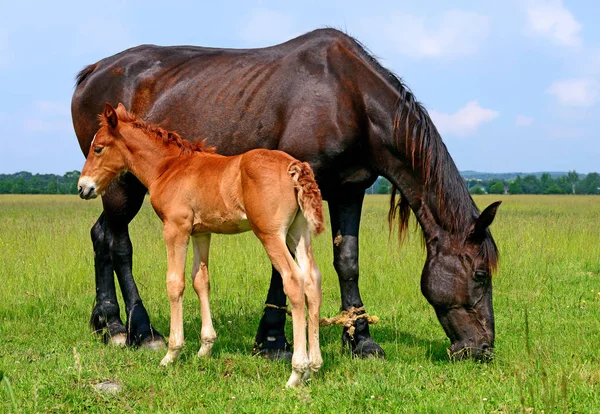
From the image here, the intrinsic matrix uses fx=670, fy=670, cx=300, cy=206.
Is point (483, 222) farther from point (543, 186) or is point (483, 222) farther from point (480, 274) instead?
point (543, 186)

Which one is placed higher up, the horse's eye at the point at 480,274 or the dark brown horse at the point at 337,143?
the dark brown horse at the point at 337,143

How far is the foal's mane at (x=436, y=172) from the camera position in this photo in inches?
215

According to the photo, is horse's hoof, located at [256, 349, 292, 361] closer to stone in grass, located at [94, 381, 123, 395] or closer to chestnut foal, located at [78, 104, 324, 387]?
chestnut foal, located at [78, 104, 324, 387]

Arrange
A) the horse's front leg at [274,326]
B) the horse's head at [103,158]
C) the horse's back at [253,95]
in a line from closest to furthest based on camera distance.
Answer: the horse's head at [103,158] < the horse's back at [253,95] < the horse's front leg at [274,326]

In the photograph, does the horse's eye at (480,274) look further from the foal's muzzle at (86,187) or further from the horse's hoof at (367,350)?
the foal's muzzle at (86,187)

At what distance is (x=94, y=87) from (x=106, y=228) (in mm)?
1470

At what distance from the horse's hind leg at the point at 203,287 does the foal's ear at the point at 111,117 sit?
115cm

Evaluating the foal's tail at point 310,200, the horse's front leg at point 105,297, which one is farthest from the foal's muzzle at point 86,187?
the foal's tail at point 310,200

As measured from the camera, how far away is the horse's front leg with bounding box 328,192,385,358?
6020 mm

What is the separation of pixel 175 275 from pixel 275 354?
1.25m

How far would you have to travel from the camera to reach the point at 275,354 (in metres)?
5.81

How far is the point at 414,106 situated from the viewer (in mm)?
5746

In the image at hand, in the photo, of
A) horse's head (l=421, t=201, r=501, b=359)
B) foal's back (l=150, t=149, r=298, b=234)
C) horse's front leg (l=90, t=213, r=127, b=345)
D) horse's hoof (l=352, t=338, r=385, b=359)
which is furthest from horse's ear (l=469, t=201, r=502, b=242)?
horse's front leg (l=90, t=213, r=127, b=345)

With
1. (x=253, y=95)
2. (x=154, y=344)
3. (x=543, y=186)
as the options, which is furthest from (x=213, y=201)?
(x=543, y=186)
